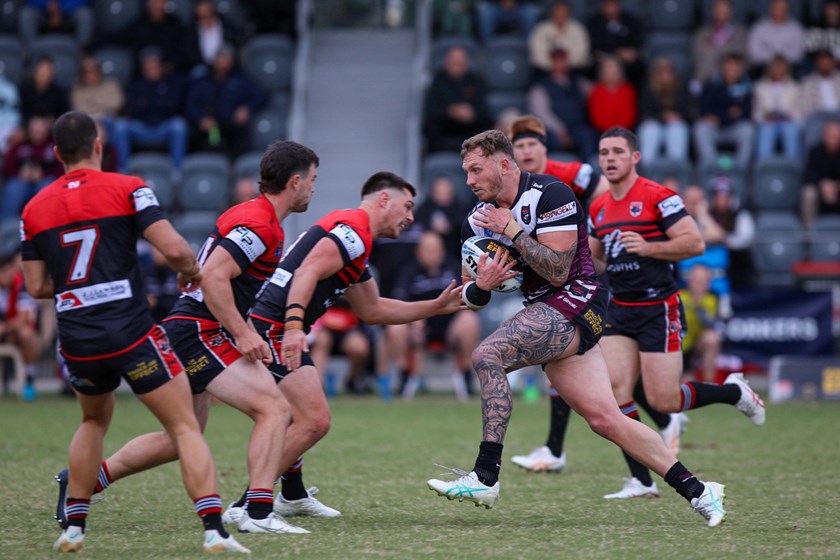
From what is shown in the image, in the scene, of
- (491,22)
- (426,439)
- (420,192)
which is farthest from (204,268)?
(491,22)

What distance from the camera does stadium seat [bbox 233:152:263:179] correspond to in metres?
17.1

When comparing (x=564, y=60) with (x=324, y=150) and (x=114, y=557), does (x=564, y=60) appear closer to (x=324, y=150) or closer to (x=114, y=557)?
(x=324, y=150)

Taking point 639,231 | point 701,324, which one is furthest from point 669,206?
point 701,324

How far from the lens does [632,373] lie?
27.5ft

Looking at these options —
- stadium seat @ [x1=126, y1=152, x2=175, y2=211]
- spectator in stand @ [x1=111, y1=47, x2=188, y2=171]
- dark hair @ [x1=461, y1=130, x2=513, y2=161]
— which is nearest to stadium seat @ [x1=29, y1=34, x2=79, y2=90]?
spectator in stand @ [x1=111, y1=47, x2=188, y2=171]

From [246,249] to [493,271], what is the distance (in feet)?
4.39

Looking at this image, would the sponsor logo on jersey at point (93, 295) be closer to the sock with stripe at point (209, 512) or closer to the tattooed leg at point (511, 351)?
the sock with stripe at point (209, 512)

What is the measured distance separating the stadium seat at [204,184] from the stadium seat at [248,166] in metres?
0.20

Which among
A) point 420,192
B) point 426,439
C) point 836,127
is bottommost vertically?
point 426,439

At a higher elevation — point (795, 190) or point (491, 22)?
point (491, 22)

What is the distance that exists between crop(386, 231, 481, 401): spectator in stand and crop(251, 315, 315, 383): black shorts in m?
7.69

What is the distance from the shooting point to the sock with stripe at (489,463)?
6.49 meters

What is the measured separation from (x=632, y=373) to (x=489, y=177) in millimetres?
2274

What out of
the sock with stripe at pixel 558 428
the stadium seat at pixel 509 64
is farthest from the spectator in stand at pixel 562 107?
the sock with stripe at pixel 558 428
